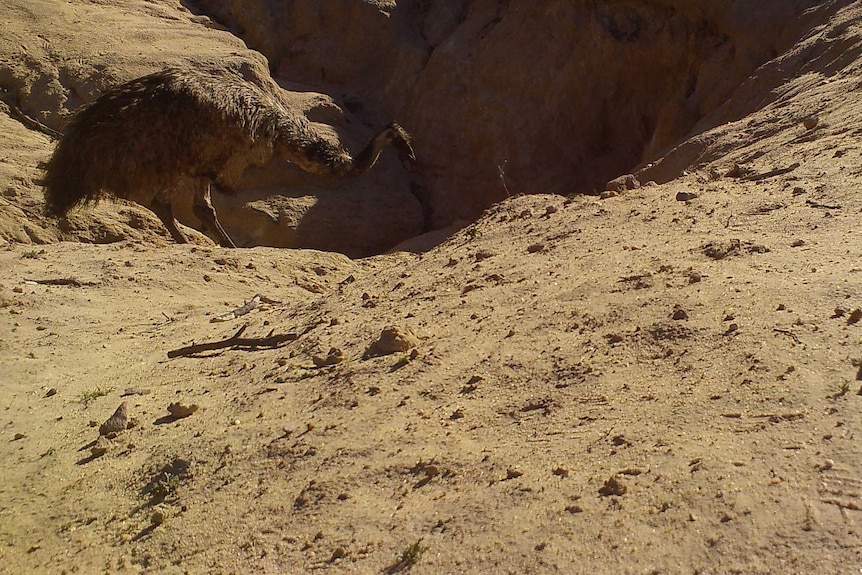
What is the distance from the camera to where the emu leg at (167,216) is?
26.5 ft

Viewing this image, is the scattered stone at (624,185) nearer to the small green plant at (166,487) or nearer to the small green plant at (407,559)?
the small green plant at (166,487)

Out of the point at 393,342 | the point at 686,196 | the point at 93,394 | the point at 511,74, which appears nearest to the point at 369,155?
the point at 511,74

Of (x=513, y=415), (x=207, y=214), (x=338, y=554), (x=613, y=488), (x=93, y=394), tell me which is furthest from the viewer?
(x=207, y=214)

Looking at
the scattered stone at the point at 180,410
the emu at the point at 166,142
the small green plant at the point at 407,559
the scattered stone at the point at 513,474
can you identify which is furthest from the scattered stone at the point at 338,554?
the emu at the point at 166,142

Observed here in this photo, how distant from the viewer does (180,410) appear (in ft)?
14.1

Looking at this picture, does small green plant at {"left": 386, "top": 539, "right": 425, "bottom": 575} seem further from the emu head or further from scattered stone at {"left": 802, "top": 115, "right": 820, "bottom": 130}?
the emu head

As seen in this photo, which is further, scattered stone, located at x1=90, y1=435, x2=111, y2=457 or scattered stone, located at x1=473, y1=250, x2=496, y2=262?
scattered stone, located at x1=473, y1=250, x2=496, y2=262

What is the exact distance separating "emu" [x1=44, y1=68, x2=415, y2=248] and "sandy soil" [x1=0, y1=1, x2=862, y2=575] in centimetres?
167

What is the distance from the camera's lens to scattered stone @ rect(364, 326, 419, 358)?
4195mm

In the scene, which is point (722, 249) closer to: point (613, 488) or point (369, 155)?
point (613, 488)

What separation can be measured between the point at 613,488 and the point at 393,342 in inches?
62.8

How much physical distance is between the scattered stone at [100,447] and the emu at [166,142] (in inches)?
145

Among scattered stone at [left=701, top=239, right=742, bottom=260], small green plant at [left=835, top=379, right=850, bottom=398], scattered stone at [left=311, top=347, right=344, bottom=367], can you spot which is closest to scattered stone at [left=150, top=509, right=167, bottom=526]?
scattered stone at [left=311, top=347, right=344, bottom=367]

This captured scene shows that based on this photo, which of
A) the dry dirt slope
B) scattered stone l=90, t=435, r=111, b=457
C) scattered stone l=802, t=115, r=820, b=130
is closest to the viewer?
the dry dirt slope
